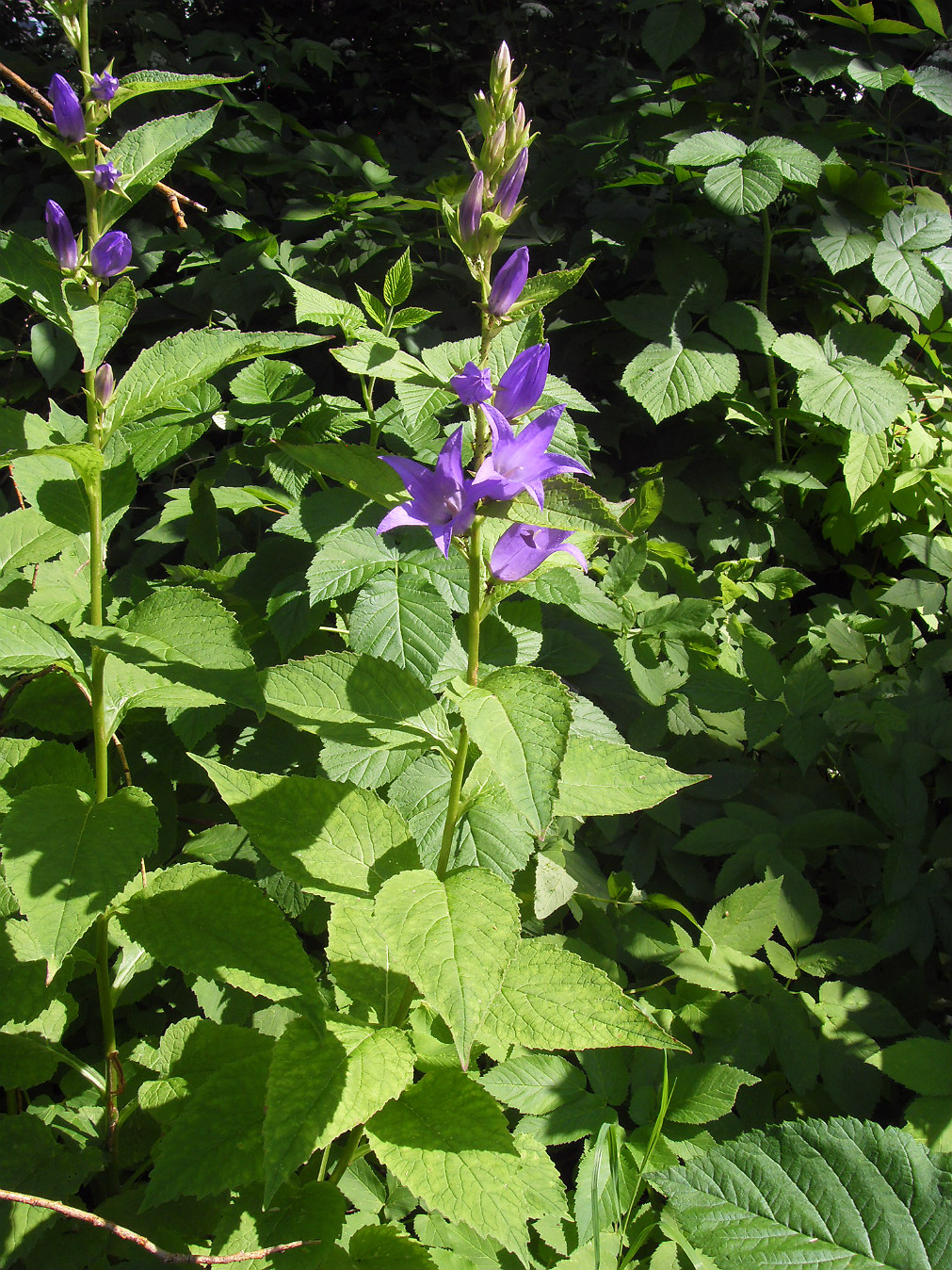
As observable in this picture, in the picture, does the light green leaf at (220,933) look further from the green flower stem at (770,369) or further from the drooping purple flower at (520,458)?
the green flower stem at (770,369)

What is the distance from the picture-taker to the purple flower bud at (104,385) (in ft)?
3.91

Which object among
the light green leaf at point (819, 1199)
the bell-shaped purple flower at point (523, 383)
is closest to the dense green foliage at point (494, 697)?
the light green leaf at point (819, 1199)

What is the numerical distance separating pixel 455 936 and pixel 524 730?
0.25m

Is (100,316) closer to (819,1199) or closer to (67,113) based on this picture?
(67,113)

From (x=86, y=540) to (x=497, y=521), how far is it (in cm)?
95

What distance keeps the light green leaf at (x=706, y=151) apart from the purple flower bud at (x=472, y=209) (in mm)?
1760

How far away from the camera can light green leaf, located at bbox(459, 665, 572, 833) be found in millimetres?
868

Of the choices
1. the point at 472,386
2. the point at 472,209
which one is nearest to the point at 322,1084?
the point at 472,386

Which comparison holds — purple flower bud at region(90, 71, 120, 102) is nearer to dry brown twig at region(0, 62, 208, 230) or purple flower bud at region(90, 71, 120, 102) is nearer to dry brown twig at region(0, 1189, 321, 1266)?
A: dry brown twig at region(0, 62, 208, 230)

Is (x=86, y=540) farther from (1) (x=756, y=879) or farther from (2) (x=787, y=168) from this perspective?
(2) (x=787, y=168)

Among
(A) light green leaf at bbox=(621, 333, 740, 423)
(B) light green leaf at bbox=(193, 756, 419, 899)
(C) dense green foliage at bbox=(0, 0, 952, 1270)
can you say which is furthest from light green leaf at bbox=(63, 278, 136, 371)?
(A) light green leaf at bbox=(621, 333, 740, 423)

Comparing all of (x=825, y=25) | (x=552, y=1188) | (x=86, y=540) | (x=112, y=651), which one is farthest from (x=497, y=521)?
(x=825, y=25)

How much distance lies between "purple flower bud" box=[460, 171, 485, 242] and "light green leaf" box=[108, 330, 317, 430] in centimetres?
34

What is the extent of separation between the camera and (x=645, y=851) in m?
2.12
